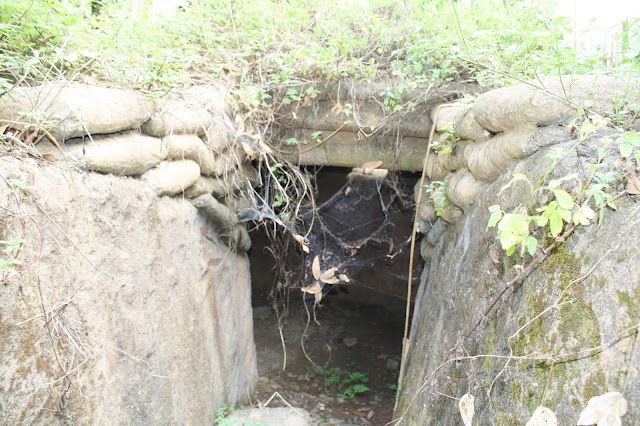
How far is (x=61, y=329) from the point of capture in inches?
68.4

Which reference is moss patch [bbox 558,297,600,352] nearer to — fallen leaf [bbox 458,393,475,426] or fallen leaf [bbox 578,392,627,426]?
fallen leaf [bbox 578,392,627,426]

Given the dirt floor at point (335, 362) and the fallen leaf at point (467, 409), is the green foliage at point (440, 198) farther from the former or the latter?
the dirt floor at point (335, 362)

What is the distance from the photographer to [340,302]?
6.94 m

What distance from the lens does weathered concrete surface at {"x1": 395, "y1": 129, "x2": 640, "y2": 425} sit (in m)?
1.15

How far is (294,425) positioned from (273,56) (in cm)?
268

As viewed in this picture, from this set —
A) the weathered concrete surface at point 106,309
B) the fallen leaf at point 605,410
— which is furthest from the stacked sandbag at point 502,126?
the weathered concrete surface at point 106,309

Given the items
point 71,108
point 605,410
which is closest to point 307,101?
point 71,108

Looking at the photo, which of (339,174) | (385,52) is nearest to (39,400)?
(385,52)

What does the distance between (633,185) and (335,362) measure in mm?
4593

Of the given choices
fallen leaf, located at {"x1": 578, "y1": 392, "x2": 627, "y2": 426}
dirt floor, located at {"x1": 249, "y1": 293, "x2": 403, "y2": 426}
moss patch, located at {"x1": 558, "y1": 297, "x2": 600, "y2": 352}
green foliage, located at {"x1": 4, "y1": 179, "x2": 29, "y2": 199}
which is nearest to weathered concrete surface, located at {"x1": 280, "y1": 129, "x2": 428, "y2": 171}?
dirt floor, located at {"x1": 249, "y1": 293, "x2": 403, "y2": 426}

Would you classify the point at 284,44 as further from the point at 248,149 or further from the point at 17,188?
the point at 17,188

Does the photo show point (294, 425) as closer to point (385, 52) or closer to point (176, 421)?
point (176, 421)

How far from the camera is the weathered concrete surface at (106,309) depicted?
1.61 m

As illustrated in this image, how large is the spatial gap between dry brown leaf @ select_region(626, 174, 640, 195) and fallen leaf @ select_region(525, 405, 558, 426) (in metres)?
0.65
